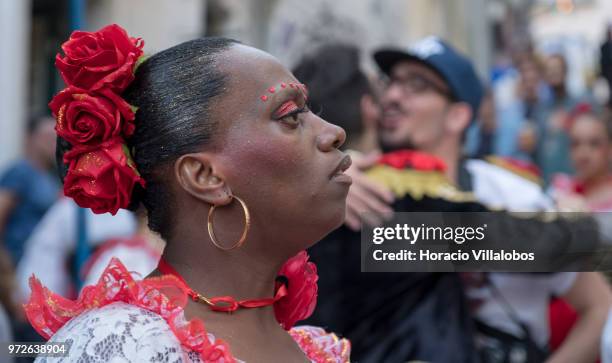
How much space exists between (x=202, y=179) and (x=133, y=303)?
0.27 meters

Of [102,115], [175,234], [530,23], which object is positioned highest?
[102,115]

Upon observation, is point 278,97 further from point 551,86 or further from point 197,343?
point 551,86

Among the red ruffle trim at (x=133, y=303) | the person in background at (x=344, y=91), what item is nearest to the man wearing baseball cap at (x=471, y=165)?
the person in background at (x=344, y=91)

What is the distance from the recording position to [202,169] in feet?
6.29

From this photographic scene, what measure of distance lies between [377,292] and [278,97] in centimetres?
133

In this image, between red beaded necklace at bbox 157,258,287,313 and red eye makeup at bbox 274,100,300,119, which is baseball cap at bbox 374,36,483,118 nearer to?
red eye makeup at bbox 274,100,300,119

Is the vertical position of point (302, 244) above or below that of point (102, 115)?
below

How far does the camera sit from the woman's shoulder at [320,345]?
6.90 feet

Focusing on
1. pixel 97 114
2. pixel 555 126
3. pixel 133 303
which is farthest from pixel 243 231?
pixel 555 126

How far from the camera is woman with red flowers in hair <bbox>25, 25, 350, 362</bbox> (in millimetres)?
1895

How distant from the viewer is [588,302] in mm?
3430

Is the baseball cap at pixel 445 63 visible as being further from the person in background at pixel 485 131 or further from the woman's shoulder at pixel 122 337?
the person in background at pixel 485 131

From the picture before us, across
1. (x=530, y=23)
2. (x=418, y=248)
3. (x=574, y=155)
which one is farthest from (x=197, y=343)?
(x=530, y=23)

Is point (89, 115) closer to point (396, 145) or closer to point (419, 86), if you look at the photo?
point (396, 145)
